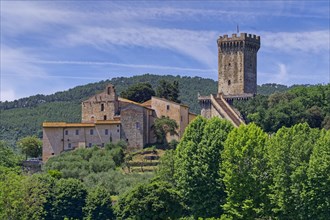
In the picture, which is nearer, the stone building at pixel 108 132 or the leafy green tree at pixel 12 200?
the leafy green tree at pixel 12 200

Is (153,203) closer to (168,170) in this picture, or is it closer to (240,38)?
(168,170)

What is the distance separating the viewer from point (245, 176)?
59.6 metres

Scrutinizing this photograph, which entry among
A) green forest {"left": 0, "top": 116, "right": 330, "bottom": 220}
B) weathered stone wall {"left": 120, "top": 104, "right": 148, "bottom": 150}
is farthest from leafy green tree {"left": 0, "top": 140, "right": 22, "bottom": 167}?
weathered stone wall {"left": 120, "top": 104, "right": 148, "bottom": 150}

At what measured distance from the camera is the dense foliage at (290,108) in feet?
299

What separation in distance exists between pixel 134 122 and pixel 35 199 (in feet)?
88.6

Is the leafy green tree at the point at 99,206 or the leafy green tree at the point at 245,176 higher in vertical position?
the leafy green tree at the point at 245,176

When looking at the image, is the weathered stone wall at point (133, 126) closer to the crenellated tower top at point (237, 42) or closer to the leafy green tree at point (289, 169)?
the crenellated tower top at point (237, 42)

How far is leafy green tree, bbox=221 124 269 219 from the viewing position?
192ft

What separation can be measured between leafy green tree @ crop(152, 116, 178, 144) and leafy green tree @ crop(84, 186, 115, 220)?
24580 millimetres

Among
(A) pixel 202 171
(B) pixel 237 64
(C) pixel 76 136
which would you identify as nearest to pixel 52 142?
(C) pixel 76 136

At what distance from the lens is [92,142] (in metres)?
90.9

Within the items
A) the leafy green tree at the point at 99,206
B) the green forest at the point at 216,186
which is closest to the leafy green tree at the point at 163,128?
the green forest at the point at 216,186

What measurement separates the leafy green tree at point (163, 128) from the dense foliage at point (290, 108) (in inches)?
380

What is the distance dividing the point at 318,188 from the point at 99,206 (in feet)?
65.2
